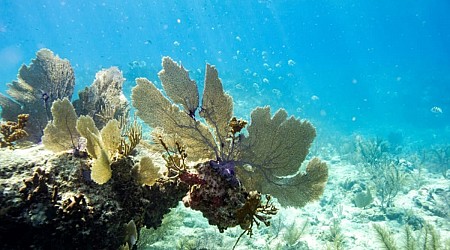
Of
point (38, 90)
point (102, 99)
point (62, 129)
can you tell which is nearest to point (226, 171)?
point (62, 129)

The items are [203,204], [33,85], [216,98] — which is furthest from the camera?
[33,85]

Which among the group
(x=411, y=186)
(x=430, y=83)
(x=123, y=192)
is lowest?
(x=123, y=192)

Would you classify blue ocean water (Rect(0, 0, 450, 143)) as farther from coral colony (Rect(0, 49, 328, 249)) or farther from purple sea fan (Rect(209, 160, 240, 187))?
purple sea fan (Rect(209, 160, 240, 187))

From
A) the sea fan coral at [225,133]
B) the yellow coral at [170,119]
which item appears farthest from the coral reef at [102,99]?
the sea fan coral at [225,133]

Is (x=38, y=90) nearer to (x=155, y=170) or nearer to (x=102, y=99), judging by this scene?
(x=102, y=99)

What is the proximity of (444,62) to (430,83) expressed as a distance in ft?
87.4

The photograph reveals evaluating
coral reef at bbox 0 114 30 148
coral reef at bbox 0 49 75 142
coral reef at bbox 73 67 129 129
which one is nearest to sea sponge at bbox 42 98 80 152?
coral reef at bbox 0 114 30 148

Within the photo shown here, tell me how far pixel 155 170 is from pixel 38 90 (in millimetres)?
3669

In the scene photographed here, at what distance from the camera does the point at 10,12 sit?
9969 cm

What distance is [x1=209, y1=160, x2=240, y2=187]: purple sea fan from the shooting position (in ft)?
9.49

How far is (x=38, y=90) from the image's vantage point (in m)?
4.89

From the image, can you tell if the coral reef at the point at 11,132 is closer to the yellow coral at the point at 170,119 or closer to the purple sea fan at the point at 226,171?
the yellow coral at the point at 170,119

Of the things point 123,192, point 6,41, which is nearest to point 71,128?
point 123,192

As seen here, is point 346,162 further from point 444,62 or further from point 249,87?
point 444,62
